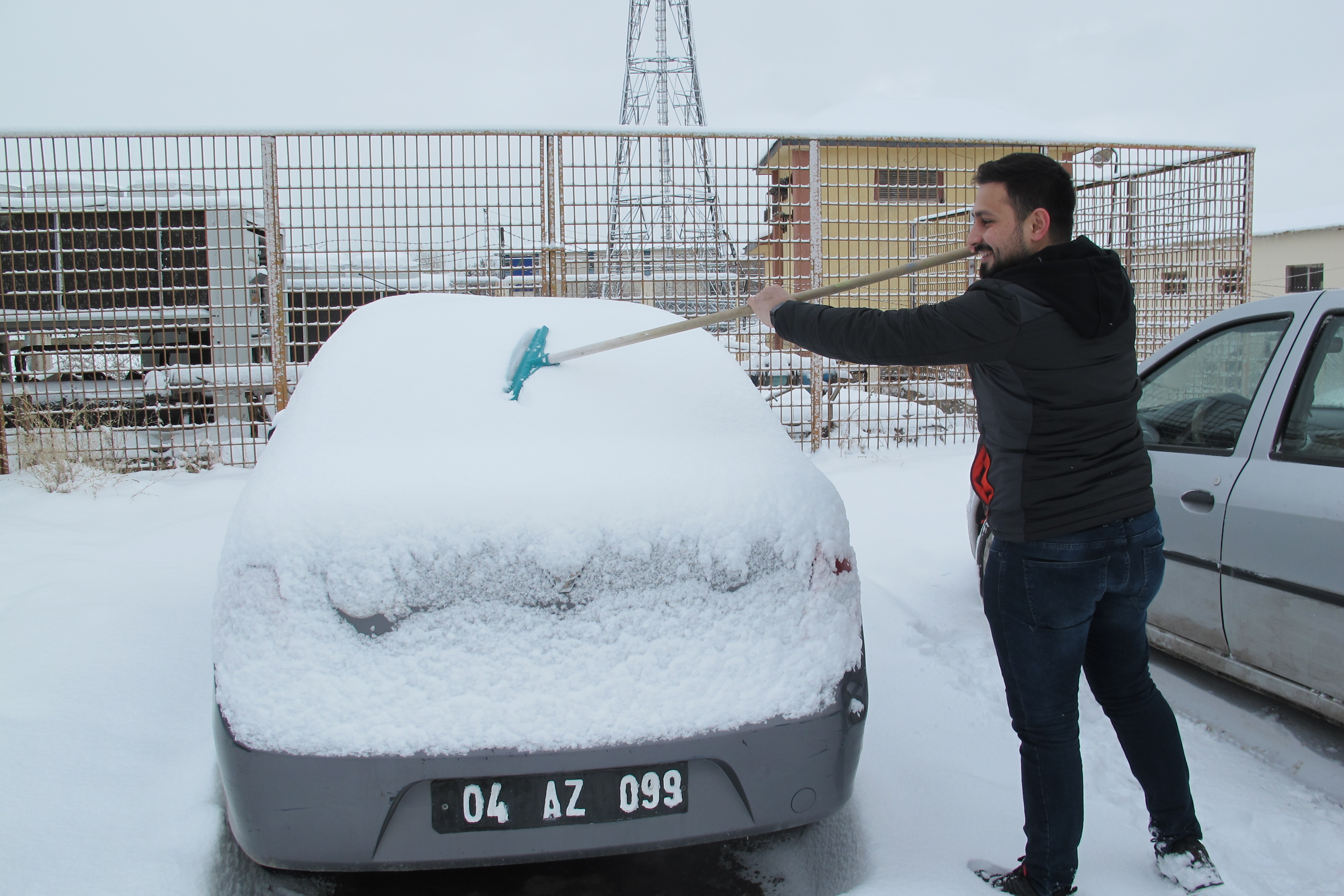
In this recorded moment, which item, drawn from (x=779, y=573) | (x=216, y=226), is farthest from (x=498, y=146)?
(x=779, y=573)

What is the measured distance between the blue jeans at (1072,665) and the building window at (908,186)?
590cm

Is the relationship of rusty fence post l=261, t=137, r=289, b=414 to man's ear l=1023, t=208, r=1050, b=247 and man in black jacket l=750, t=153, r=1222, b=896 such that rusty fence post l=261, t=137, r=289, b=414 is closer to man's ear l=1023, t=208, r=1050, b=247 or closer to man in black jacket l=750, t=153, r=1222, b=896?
man in black jacket l=750, t=153, r=1222, b=896

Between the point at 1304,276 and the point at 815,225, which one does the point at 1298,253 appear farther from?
the point at 815,225

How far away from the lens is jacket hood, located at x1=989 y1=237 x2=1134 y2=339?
1.72 m

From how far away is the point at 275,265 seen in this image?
20.4 feet

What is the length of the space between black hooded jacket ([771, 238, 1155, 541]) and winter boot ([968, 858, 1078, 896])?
80 centimetres

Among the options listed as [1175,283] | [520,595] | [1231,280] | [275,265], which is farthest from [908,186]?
[520,595]

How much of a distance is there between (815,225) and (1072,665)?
216 inches

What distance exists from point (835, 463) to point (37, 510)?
18.0 ft

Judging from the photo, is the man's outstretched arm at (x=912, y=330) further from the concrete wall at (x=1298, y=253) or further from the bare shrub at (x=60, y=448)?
the concrete wall at (x=1298, y=253)

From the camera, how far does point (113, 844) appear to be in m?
1.93

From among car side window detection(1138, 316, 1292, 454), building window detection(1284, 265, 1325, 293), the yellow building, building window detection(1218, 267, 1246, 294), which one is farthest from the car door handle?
building window detection(1284, 265, 1325, 293)

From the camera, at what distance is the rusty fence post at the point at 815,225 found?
264 inches

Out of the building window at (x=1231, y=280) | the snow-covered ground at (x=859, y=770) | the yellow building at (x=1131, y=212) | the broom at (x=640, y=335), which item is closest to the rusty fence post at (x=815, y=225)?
the yellow building at (x=1131, y=212)
